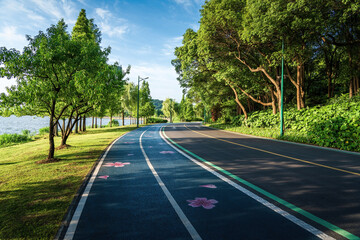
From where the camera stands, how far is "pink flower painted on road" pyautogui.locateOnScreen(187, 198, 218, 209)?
4.00 m

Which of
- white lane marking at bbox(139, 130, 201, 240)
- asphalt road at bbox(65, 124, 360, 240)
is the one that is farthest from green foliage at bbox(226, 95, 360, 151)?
white lane marking at bbox(139, 130, 201, 240)

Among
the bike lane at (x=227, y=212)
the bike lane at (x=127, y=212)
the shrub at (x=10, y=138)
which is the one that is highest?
the bike lane at (x=227, y=212)

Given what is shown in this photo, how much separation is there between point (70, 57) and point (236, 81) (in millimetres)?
18267

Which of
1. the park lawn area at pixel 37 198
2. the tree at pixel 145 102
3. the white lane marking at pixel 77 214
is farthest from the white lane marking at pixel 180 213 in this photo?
the tree at pixel 145 102

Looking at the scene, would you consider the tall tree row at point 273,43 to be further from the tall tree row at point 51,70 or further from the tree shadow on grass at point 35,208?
the tree shadow on grass at point 35,208

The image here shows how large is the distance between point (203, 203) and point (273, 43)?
18.5 m

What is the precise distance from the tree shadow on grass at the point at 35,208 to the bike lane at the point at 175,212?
436mm

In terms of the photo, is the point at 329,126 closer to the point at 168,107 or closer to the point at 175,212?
the point at 175,212

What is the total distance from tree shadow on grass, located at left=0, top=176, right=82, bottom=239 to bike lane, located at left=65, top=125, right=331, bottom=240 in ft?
1.43

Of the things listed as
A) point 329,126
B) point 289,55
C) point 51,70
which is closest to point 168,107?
point 289,55

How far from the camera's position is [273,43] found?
719 inches

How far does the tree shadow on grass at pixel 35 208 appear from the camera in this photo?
323cm

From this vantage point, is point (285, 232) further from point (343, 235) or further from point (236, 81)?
point (236, 81)

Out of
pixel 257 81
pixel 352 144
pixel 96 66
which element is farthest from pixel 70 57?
pixel 257 81
